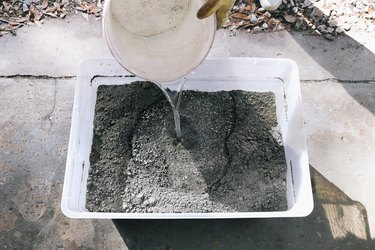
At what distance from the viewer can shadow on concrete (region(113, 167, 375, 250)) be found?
4.90 ft

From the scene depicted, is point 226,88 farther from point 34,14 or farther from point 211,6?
point 34,14

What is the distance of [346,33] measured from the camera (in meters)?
1.85

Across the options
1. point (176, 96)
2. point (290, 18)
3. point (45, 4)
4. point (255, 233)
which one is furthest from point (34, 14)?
point (255, 233)

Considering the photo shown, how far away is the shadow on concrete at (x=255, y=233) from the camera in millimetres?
1494

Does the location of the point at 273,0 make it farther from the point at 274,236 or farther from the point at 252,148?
the point at 274,236

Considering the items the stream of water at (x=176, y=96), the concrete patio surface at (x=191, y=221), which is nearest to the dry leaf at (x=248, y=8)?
the concrete patio surface at (x=191, y=221)

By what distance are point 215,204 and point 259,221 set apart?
178 millimetres

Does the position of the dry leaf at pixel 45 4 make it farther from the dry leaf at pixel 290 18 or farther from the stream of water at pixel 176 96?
the dry leaf at pixel 290 18

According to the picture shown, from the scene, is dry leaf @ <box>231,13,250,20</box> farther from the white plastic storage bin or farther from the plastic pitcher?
the plastic pitcher

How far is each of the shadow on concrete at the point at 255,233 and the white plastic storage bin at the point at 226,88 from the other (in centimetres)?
11

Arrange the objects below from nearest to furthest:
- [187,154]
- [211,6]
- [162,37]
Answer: [211,6]
[162,37]
[187,154]

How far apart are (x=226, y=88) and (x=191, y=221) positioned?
0.45 m

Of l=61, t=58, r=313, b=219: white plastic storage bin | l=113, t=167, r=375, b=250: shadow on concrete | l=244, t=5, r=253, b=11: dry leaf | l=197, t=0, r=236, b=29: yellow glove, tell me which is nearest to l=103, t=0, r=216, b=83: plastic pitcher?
l=197, t=0, r=236, b=29: yellow glove

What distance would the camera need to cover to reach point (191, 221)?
1521mm
